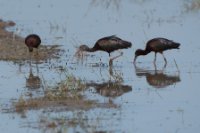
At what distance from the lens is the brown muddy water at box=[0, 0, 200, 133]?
11.1 meters

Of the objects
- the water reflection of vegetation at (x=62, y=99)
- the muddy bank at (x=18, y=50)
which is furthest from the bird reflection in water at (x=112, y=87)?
the muddy bank at (x=18, y=50)

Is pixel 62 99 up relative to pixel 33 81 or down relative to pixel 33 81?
down

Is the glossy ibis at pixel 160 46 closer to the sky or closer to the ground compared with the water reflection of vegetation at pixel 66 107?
closer to the sky

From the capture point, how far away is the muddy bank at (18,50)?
17266mm

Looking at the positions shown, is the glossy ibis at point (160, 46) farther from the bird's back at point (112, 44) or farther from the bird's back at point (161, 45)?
the bird's back at point (112, 44)

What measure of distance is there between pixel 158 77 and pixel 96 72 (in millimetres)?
1255

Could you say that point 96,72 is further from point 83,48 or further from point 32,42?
point 32,42

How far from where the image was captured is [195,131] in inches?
412

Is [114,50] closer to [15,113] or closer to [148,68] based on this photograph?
[148,68]

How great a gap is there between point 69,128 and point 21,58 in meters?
6.86

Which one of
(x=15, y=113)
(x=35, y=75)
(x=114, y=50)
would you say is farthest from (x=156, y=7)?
(x=15, y=113)

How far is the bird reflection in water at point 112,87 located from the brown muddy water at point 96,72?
0.05ft

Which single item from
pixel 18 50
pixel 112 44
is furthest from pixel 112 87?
pixel 18 50

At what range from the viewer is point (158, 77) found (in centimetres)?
1490
